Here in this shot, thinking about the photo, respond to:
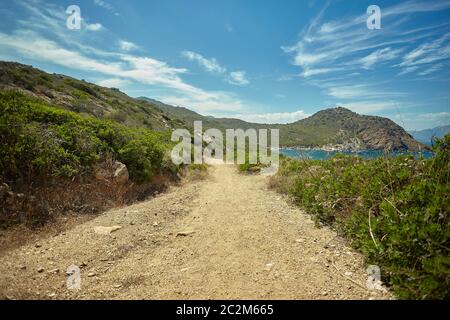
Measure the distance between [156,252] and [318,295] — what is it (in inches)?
130

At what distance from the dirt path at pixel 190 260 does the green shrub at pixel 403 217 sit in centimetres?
45

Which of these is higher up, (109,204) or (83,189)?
(83,189)

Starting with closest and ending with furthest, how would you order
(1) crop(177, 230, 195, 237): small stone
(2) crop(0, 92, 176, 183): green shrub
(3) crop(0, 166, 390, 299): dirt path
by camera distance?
(3) crop(0, 166, 390, 299): dirt path < (1) crop(177, 230, 195, 237): small stone < (2) crop(0, 92, 176, 183): green shrub

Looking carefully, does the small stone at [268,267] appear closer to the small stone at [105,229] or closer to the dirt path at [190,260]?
the dirt path at [190,260]

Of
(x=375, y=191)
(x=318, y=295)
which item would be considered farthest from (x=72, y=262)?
(x=375, y=191)

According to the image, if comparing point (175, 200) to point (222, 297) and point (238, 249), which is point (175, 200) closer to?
point (238, 249)

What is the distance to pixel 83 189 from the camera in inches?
315

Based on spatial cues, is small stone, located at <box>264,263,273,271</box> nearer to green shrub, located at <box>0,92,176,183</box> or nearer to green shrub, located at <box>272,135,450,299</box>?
green shrub, located at <box>272,135,450,299</box>

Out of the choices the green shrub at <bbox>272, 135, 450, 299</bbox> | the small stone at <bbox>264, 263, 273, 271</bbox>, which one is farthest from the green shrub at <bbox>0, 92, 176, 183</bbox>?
the green shrub at <bbox>272, 135, 450, 299</bbox>

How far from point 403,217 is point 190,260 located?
3.80m

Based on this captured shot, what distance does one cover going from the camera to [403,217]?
420 centimetres

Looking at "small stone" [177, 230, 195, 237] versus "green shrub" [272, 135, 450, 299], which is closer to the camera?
"green shrub" [272, 135, 450, 299]

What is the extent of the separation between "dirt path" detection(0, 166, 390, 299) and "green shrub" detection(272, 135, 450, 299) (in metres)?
0.45

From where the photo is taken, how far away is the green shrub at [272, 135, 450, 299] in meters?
3.47
